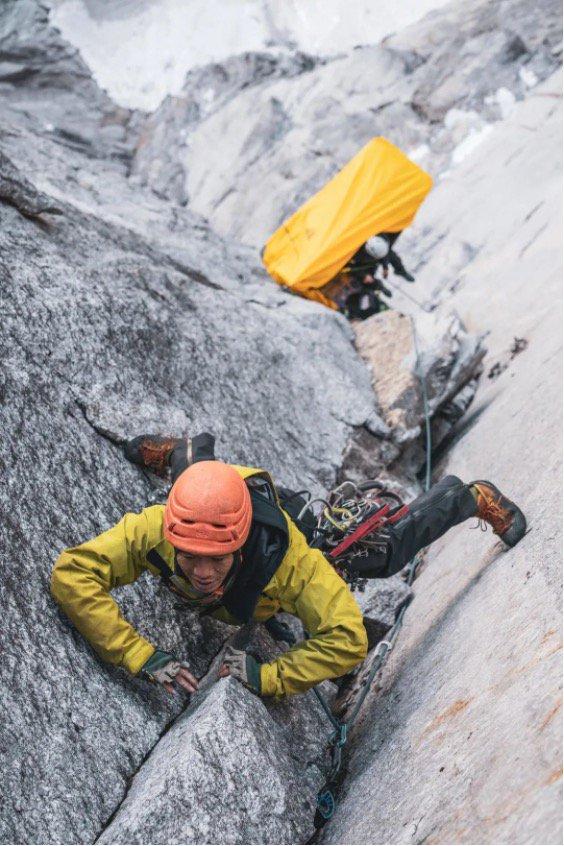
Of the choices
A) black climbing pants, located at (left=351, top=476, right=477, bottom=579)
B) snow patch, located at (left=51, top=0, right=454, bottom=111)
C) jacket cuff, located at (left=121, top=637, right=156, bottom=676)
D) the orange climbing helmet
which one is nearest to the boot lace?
black climbing pants, located at (left=351, top=476, right=477, bottom=579)

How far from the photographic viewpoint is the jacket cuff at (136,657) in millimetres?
3857

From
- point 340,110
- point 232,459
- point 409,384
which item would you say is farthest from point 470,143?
point 232,459

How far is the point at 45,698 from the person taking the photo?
11.6ft

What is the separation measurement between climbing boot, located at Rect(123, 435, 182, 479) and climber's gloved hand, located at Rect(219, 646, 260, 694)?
1.51m

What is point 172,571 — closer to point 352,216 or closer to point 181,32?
point 352,216

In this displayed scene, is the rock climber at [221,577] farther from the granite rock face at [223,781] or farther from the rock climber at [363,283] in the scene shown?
the rock climber at [363,283]

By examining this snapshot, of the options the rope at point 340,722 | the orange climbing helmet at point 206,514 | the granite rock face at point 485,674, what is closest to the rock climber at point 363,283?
the granite rock face at point 485,674

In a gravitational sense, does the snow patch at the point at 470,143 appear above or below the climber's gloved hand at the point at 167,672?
above

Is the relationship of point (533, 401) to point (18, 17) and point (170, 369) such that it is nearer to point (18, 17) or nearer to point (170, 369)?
point (170, 369)

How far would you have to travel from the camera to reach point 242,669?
4070 mm

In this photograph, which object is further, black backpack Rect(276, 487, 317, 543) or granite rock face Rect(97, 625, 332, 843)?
black backpack Rect(276, 487, 317, 543)

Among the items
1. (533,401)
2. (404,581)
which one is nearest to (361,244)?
(533,401)

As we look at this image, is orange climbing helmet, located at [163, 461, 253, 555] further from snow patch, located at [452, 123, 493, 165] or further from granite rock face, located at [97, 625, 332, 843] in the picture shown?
snow patch, located at [452, 123, 493, 165]

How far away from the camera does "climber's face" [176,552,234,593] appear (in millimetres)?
3836
